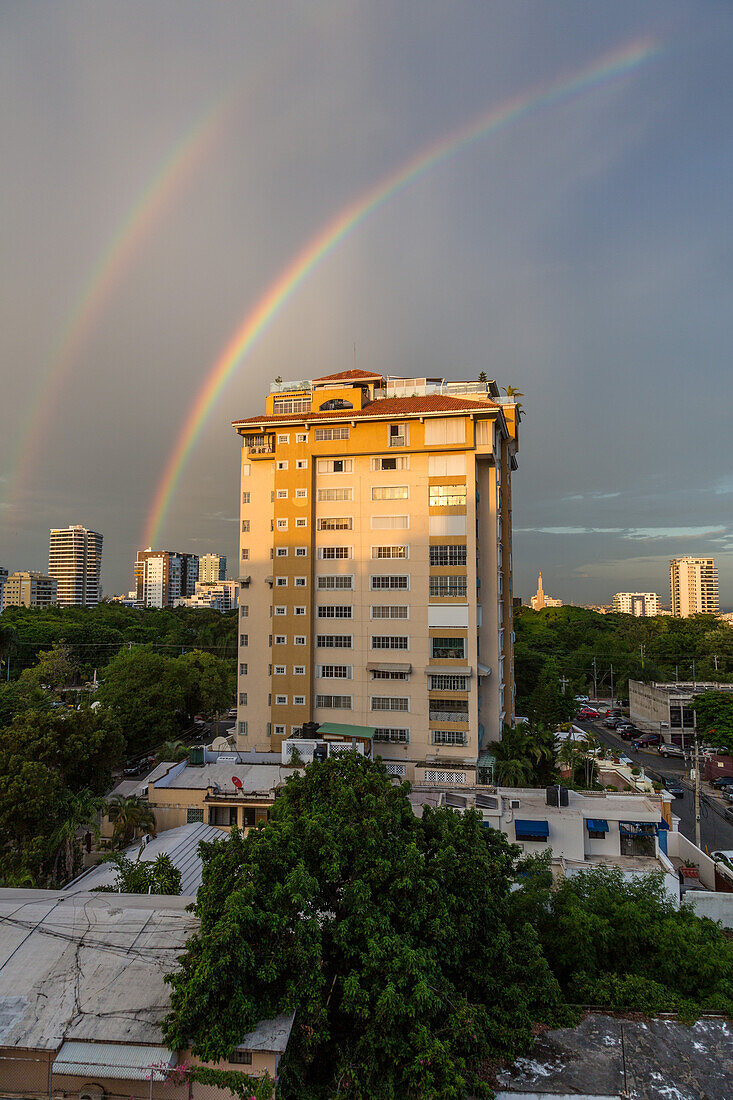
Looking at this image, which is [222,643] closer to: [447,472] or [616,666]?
[616,666]

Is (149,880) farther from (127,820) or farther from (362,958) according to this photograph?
(127,820)

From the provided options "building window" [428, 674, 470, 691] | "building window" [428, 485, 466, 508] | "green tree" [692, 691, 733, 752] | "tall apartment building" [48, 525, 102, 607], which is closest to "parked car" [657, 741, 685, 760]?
"green tree" [692, 691, 733, 752]

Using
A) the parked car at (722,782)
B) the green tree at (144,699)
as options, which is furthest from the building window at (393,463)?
the parked car at (722,782)

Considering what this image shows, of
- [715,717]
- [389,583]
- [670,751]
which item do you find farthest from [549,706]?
[389,583]

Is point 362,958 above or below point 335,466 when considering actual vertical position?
below

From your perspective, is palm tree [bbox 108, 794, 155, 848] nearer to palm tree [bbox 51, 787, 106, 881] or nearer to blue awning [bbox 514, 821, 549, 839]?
palm tree [bbox 51, 787, 106, 881]

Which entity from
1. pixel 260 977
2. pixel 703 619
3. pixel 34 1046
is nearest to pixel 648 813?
pixel 260 977
